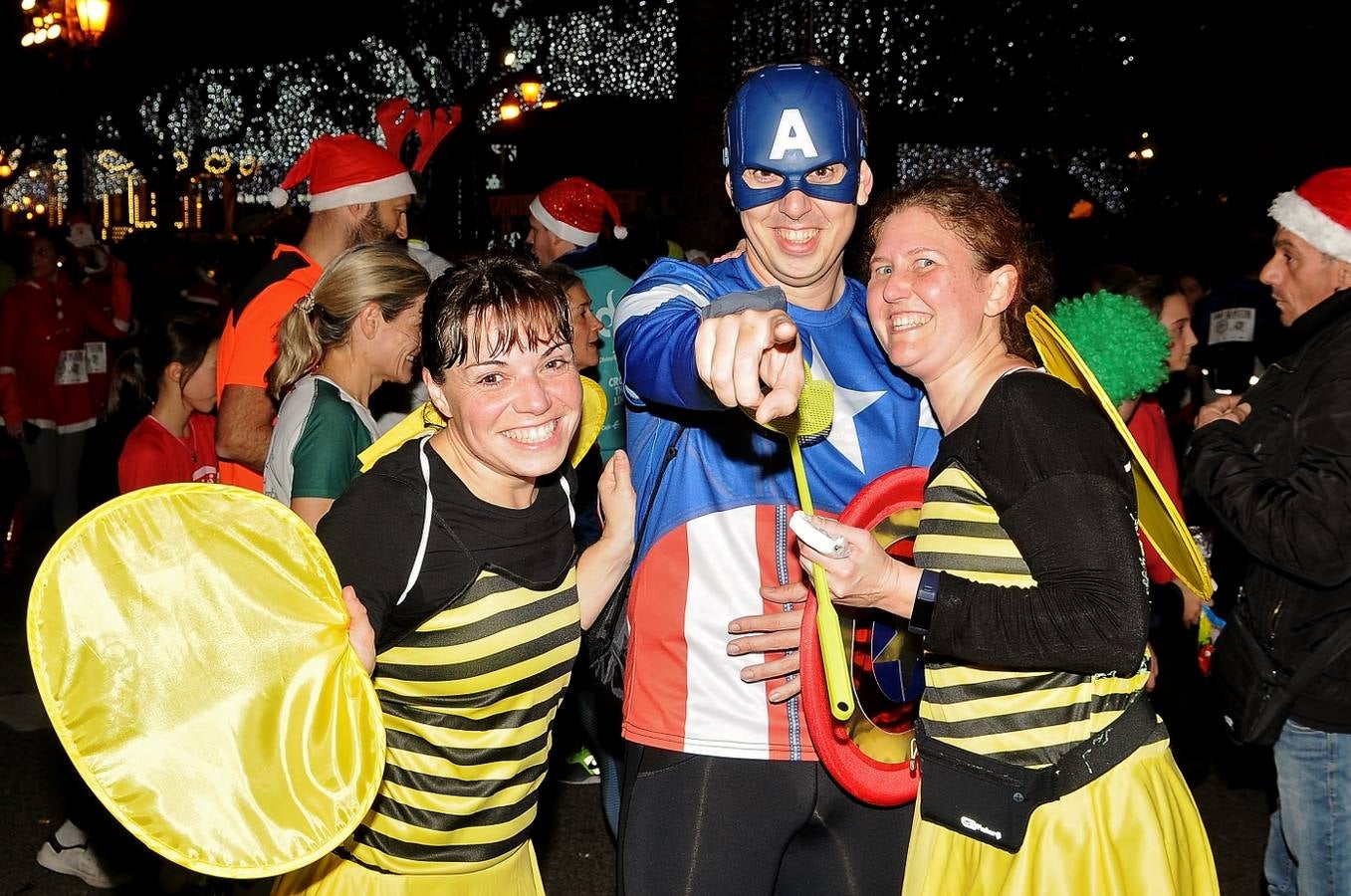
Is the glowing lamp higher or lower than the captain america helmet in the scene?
higher

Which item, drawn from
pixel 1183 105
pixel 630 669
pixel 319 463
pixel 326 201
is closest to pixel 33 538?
pixel 326 201

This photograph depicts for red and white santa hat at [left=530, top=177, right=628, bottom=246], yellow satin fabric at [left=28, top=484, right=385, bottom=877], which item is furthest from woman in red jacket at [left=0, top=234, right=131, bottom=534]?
yellow satin fabric at [left=28, top=484, right=385, bottom=877]

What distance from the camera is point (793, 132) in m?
2.59

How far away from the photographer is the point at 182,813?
1.92 meters

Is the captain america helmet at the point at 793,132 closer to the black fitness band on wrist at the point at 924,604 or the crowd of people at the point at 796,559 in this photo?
the crowd of people at the point at 796,559

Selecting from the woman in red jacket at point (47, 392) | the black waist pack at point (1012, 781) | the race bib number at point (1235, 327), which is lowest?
the woman in red jacket at point (47, 392)

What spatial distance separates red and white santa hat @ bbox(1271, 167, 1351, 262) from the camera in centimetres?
348

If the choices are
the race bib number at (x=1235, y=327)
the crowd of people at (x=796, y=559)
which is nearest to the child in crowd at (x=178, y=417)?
the crowd of people at (x=796, y=559)

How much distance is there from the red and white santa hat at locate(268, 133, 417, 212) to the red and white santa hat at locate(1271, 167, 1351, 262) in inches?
126

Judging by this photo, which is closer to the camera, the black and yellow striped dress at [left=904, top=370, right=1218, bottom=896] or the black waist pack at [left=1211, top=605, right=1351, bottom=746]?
the black and yellow striped dress at [left=904, top=370, right=1218, bottom=896]

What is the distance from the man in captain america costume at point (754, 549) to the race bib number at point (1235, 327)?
13.1ft

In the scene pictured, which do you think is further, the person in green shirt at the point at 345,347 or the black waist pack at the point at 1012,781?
the person in green shirt at the point at 345,347

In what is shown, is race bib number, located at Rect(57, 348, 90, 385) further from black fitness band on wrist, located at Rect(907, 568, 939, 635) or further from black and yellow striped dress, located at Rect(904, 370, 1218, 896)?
black fitness band on wrist, located at Rect(907, 568, 939, 635)

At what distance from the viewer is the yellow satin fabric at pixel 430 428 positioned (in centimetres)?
271
